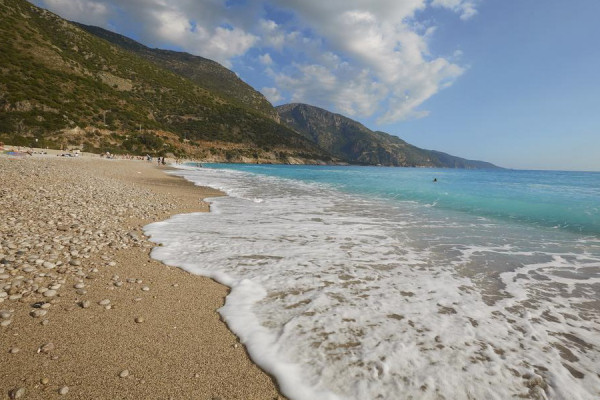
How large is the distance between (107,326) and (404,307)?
4273 mm

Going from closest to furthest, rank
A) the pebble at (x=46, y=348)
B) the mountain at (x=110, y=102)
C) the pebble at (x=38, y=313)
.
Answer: the pebble at (x=46, y=348), the pebble at (x=38, y=313), the mountain at (x=110, y=102)

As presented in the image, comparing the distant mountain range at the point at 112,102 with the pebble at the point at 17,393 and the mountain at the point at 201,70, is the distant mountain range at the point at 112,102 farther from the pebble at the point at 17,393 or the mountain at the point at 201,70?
the pebble at the point at 17,393

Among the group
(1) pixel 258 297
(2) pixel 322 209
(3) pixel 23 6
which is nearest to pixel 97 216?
(1) pixel 258 297

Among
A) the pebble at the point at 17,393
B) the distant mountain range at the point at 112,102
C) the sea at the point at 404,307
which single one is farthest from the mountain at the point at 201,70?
the pebble at the point at 17,393

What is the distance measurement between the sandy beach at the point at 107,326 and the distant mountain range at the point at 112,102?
2035 inches

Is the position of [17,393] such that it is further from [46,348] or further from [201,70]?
[201,70]

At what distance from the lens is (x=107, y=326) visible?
3500 millimetres

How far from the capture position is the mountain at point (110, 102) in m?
49.5

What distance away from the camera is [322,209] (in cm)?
1428

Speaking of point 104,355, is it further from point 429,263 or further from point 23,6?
point 23,6

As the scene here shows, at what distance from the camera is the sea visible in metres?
3.00

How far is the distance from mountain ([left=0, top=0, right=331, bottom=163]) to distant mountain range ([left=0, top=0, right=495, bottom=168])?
0.67 feet

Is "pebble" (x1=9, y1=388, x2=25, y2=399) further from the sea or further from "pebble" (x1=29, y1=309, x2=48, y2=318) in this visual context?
the sea

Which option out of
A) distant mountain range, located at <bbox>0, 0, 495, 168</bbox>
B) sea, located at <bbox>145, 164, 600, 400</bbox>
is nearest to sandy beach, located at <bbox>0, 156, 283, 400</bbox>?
sea, located at <bbox>145, 164, 600, 400</bbox>
